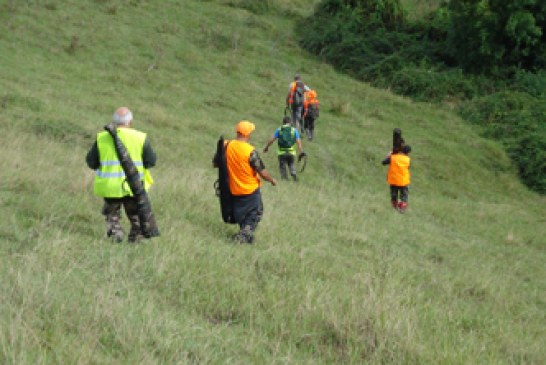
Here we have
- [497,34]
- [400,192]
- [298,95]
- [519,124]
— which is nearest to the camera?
[400,192]

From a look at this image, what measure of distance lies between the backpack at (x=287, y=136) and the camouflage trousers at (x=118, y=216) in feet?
25.5

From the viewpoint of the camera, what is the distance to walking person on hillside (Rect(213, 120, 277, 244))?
7.75 metres

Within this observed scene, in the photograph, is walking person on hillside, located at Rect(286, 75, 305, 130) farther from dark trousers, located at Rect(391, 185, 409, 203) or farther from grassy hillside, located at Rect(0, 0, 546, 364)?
dark trousers, located at Rect(391, 185, 409, 203)

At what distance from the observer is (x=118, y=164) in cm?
644

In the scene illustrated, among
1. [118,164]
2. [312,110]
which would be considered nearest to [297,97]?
[312,110]

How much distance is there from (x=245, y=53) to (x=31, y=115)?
53.0ft

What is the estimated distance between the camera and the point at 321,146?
19.6 m

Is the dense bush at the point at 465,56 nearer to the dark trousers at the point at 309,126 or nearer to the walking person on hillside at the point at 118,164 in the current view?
the dark trousers at the point at 309,126

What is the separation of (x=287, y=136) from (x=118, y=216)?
309 inches

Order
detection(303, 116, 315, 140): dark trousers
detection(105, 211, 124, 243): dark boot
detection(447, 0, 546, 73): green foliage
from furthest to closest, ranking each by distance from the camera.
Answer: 1. detection(447, 0, 546, 73): green foliage
2. detection(303, 116, 315, 140): dark trousers
3. detection(105, 211, 124, 243): dark boot

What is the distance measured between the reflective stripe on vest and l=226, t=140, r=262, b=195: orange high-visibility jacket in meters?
1.56

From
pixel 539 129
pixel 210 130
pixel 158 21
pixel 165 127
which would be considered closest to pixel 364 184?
pixel 210 130

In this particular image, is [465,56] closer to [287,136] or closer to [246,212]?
[287,136]

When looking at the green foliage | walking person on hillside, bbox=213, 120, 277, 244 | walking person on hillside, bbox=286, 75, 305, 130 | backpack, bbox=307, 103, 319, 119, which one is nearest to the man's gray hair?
walking person on hillside, bbox=213, 120, 277, 244
